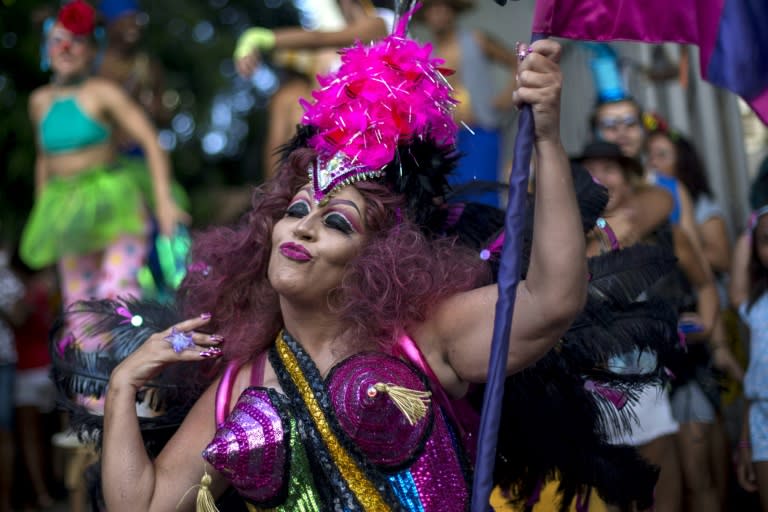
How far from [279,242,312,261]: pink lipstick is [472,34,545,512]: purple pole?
1.78 feet

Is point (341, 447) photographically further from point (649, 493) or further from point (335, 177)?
point (649, 493)

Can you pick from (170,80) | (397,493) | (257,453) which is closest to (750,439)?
(397,493)

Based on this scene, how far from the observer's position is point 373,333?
255 centimetres

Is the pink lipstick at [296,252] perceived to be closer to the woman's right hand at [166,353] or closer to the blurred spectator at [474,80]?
the woman's right hand at [166,353]

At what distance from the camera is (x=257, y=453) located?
2412 mm

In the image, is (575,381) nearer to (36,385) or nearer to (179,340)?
(179,340)

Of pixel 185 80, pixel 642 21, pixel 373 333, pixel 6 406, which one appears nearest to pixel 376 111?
pixel 373 333

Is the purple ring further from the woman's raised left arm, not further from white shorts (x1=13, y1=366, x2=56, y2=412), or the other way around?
white shorts (x1=13, y1=366, x2=56, y2=412)

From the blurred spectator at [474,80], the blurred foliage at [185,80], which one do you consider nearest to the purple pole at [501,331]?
the blurred spectator at [474,80]

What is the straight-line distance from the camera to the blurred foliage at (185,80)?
10.0 metres

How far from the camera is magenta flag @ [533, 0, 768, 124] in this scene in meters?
2.38

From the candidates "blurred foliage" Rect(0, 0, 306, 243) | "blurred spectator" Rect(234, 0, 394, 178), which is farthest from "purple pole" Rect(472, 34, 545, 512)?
"blurred foliage" Rect(0, 0, 306, 243)

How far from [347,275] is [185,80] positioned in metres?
9.74

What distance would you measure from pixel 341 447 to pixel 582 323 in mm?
758
